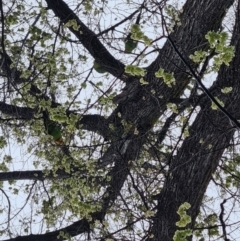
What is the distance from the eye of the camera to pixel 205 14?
4961 mm

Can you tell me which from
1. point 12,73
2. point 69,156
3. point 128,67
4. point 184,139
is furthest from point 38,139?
point 128,67

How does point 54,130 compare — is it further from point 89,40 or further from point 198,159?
point 198,159

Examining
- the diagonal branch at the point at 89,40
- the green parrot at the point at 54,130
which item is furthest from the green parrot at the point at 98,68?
the green parrot at the point at 54,130

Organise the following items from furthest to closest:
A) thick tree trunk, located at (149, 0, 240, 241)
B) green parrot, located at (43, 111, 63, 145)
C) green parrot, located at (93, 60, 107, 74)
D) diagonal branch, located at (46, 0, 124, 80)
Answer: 1. green parrot, located at (93, 60, 107, 74)
2. diagonal branch, located at (46, 0, 124, 80)
3. green parrot, located at (43, 111, 63, 145)
4. thick tree trunk, located at (149, 0, 240, 241)

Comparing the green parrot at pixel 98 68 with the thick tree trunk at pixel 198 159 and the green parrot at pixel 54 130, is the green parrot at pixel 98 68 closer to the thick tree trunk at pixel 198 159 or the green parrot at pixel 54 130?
the green parrot at pixel 54 130

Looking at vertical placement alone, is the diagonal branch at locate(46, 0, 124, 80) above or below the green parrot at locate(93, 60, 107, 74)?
above

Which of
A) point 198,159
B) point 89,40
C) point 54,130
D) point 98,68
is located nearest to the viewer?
point 198,159

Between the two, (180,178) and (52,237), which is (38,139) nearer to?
(52,237)

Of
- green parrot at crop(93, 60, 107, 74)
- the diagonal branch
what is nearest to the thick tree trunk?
the diagonal branch

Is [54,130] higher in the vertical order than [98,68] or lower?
lower

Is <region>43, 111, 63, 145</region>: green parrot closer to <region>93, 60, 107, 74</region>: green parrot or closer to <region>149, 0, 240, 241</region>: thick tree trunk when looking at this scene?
<region>93, 60, 107, 74</region>: green parrot

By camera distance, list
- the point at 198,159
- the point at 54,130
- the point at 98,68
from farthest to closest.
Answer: the point at 98,68, the point at 54,130, the point at 198,159

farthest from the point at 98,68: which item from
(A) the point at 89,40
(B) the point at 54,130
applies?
(B) the point at 54,130

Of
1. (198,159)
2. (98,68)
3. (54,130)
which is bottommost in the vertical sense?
(198,159)
